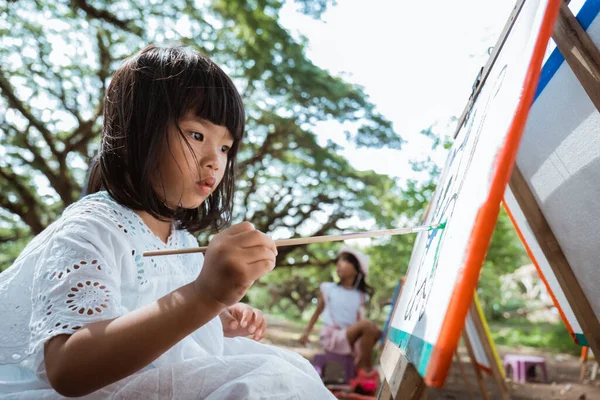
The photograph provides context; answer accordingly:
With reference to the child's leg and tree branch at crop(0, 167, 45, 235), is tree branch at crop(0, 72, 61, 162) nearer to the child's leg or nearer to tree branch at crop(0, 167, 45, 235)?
tree branch at crop(0, 167, 45, 235)

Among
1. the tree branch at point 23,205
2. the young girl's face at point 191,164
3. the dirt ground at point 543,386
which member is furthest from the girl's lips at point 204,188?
the tree branch at point 23,205

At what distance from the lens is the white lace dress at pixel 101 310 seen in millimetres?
809

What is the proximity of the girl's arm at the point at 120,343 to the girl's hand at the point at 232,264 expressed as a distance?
0.06 feet

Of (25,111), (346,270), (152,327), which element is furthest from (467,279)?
(25,111)

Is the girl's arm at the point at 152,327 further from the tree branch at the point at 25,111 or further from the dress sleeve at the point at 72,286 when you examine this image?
the tree branch at the point at 25,111

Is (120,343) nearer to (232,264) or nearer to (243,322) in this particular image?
(232,264)

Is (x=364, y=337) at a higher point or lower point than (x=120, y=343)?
higher

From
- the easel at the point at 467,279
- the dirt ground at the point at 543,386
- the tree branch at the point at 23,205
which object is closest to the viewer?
the easel at the point at 467,279

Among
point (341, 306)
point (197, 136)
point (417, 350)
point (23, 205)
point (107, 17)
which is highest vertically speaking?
point (107, 17)

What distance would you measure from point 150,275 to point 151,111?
1.15ft

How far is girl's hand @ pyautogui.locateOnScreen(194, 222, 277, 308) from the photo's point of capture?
0.75 meters

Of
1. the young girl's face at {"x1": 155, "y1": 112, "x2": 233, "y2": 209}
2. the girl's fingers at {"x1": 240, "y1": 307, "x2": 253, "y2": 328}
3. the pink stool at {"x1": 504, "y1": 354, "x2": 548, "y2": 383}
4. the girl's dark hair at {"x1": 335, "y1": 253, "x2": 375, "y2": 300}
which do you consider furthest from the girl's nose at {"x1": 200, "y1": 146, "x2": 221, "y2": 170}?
the pink stool at {"x1": 504, "y1": 354, "x2": 548, "y2": 383}

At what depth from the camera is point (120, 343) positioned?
2.46 feet

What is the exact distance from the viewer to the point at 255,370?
0.85 m
